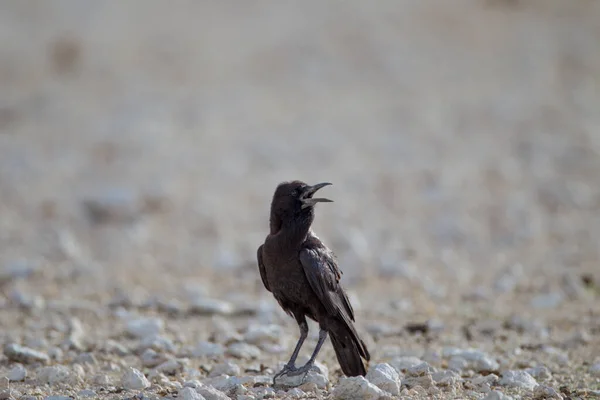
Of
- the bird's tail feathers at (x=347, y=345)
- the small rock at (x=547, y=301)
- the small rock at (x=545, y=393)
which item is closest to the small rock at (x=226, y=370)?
the bird's tail feathers at (x=347, y=345)

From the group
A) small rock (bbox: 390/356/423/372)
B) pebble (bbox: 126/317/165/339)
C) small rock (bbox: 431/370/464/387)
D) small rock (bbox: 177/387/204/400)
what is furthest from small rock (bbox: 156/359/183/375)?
small rock (bbox: 431/370/464/387)

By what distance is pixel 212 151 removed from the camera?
1495 centimetres

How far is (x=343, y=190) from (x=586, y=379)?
23.8ft

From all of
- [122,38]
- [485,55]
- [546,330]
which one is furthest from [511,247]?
[122,38]

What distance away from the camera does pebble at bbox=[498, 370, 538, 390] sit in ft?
20.2

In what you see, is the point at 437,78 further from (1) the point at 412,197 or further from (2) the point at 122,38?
(2) the point at 122,38

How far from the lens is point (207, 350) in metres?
7.37

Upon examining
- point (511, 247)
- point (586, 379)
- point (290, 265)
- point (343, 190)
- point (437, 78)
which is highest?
point (437, 78)

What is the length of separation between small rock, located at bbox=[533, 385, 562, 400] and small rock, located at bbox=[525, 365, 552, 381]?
68cm

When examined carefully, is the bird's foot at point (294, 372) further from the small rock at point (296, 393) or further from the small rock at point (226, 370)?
the small rock at point (226, 370)

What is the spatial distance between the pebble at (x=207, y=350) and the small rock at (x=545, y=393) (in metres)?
2.57

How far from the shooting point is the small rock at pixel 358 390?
217 inches

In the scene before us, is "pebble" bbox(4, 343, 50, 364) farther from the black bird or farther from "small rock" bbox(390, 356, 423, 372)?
"small rock" bbox(390, 356, 423, 372)

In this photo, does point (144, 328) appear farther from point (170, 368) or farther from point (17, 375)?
point (17, 375)
